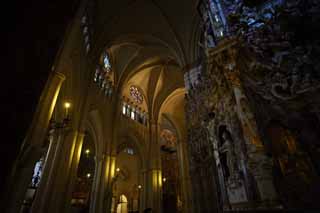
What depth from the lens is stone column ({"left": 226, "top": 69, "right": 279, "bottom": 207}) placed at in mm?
3662

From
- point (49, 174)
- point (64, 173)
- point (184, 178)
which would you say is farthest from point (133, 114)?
point (49, 174)

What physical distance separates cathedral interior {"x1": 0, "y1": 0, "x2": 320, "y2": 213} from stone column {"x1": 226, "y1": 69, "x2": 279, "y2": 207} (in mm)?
24

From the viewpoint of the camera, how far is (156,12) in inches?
454

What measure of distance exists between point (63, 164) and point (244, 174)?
7.33 metres

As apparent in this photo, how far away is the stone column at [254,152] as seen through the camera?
3.66 m

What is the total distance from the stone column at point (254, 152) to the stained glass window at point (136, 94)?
1245 centimetres

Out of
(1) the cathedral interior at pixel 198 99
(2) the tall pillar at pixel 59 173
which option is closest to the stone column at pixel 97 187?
(1) the cathedral interior at pixel 198 99

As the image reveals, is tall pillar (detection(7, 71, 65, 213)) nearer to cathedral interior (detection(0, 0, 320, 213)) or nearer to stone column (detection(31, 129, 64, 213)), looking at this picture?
cathedral interior (detection(0, 0, 320, 213))

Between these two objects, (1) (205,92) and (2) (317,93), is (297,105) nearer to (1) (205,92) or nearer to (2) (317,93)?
(2) (317,93)

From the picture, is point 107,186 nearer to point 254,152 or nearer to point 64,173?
point 64,173

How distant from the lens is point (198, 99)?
Answer: 7781 millimetres

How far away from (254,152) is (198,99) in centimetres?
400

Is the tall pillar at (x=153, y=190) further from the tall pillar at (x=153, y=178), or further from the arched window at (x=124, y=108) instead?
the arched window at (x=124, y=108)

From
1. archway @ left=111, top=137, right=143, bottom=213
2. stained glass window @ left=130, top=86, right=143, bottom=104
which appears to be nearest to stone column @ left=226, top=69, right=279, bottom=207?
stained glass window @ left=130, top=86, right=143, bottom=104
